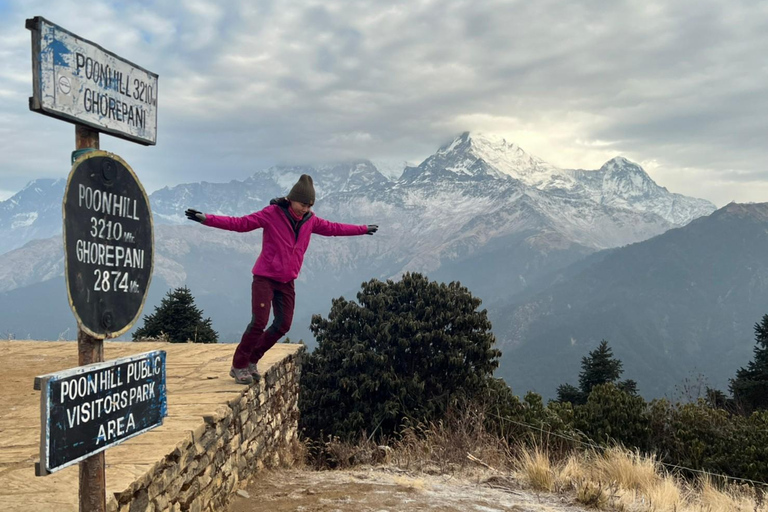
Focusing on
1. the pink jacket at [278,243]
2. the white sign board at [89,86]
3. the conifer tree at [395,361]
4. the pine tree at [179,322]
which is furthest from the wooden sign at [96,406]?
the pine tree at [179,322]

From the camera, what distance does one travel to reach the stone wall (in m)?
3.52

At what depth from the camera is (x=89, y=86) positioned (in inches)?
100

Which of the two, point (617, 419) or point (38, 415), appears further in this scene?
point (617, 419)

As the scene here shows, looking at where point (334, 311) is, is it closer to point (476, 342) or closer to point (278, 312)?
point (476, 342)

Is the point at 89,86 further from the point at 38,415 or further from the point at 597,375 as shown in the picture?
the point at 597,375

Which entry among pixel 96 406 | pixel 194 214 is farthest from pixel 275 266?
pixel 96 406

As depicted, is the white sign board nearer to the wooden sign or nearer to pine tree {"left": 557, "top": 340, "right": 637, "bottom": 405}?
the wooden sign

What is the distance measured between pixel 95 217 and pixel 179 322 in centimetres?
1989

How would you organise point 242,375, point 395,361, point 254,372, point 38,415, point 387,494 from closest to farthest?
point 38,415, point 387,494, point 242,375, point 254,372, point 395,361

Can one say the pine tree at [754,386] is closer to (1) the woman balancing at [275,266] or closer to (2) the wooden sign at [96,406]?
(1) the woman balancing at [275,266]

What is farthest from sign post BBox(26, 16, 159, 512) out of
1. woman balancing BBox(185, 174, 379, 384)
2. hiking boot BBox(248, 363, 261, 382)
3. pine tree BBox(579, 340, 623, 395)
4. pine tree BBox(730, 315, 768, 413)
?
pine tree BBox(579, 340, 623, 395)

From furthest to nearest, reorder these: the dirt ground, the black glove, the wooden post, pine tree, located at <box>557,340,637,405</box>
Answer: pine tree, located at <box>557,340,637,405</box>
the dirt ground
the black glove
the wooden post

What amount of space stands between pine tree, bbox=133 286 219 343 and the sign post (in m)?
17.6

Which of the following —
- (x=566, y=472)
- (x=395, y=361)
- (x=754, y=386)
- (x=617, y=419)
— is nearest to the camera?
(x=566, y=472)
